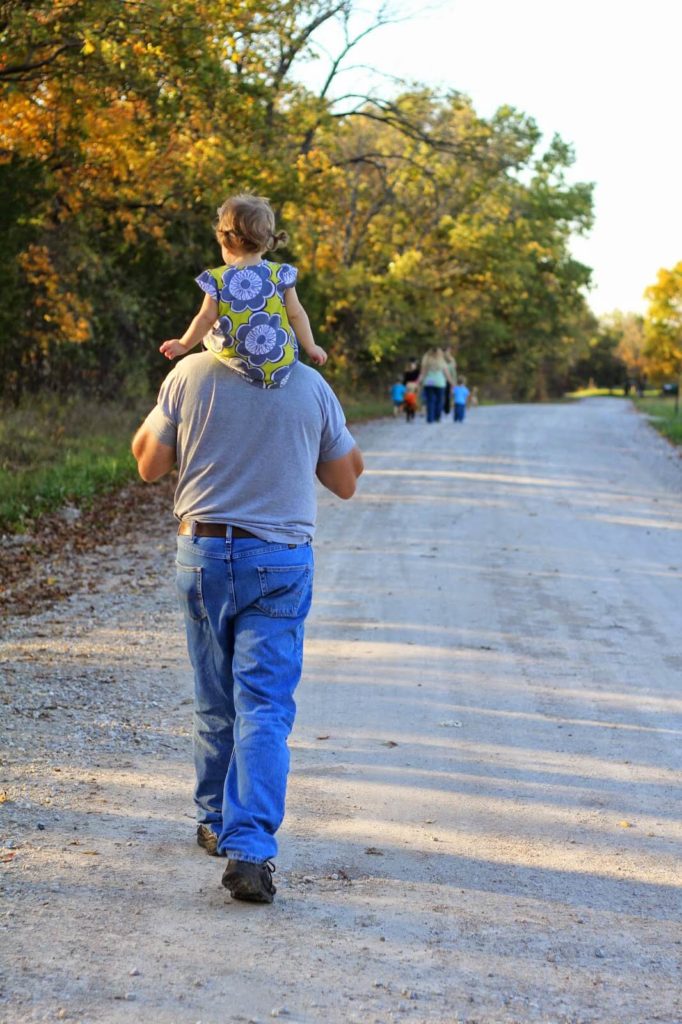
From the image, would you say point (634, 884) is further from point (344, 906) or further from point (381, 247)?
point (381, 247)

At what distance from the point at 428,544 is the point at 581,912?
7.95m

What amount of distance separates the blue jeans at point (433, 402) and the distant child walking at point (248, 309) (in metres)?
25.0

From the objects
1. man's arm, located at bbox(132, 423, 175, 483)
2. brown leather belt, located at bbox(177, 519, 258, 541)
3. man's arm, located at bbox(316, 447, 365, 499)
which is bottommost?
brown leather belt, located at bbox(177, 519, 258, 541)

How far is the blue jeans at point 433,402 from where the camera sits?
95.8ft

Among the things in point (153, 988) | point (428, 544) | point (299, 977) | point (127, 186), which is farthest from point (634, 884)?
point (127, 186)

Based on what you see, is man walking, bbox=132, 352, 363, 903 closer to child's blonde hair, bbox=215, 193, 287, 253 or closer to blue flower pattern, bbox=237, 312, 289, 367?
blue flower pattern, bbox=237, 312, 289, 367

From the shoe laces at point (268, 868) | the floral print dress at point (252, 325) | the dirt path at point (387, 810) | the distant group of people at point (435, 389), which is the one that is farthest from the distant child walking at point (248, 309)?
the distant group of people at point (435, 389)

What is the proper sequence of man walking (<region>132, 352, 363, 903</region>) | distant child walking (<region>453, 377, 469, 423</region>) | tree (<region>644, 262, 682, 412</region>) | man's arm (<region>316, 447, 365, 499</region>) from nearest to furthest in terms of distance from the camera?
1. man walking (<region>132, 352, 363, 903</region>)
2. man's arm (<region>316, 447, 365, 499</region>)
3. distant child walking (<region>453, 377, 469, 423</region>)
4. tree (<region>644, 262, 682, 412</region>)

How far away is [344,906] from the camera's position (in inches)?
169

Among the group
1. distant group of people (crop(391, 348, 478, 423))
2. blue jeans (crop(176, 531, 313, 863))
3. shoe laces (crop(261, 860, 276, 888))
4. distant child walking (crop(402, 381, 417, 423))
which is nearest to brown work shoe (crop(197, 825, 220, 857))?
blue jeans (crop(176, 531, 313, 863))

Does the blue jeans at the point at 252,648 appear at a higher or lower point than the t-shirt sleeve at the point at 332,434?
lower

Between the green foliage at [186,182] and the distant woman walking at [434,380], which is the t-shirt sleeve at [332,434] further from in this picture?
the distant woman walking at [434,380]

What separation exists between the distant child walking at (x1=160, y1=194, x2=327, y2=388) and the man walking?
8 centimetres

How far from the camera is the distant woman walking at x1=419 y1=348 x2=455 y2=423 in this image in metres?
Result: 28.9
